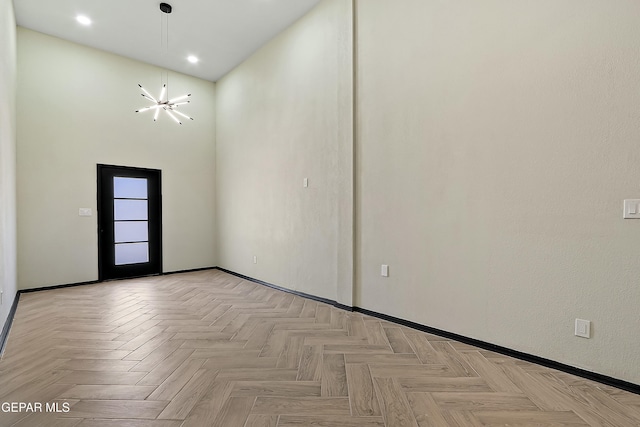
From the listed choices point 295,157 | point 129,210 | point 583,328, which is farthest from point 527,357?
point 129,210

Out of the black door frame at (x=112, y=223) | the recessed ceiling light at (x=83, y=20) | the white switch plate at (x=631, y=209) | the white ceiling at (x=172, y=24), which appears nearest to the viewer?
the white switch plate at (x=631, y=209)

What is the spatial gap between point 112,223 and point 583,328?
6.12 meters

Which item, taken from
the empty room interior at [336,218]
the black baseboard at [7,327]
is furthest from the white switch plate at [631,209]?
the black baseboard at [7,327]

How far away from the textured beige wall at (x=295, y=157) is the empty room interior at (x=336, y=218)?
4 centimetres

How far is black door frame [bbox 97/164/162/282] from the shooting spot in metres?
5.13

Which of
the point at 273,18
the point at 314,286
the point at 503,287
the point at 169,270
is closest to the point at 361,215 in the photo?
the point at 314,286

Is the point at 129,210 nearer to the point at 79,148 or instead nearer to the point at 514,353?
the point at 79,148

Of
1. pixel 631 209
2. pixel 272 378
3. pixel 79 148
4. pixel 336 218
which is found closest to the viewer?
pixel 631 209

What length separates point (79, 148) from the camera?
490 cm

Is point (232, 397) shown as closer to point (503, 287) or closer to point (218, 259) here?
point (503, 287)

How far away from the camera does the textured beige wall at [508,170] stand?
204 centimetres

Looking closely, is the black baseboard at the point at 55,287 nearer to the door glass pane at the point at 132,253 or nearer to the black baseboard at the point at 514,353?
the door glass pane at the point at 132,253

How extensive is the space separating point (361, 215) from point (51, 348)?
10.0 feet

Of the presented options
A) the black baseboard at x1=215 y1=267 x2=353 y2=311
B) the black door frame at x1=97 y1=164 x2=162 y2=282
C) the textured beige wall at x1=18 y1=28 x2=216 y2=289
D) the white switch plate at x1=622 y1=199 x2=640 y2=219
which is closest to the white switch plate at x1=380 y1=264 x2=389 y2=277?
the black baseboard at x1=215 y1=267 x2=353 y2=311
